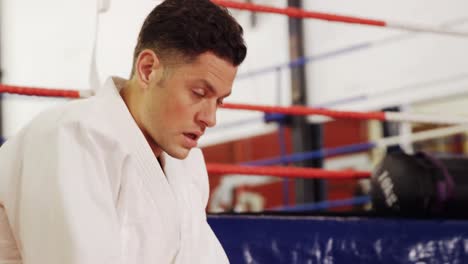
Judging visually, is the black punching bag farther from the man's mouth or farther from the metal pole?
the metal pole

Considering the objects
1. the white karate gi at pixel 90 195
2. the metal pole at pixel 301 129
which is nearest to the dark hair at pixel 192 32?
the white karate gi at pixel 90 195

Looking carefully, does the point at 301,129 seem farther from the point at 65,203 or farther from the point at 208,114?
the point at 65,203

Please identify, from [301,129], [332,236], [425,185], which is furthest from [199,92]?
[301,129]

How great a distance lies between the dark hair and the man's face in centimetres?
2

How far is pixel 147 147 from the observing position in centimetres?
116

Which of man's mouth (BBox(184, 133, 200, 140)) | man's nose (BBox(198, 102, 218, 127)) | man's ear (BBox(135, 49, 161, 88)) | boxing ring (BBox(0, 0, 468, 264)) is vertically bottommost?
boxing ring (BBox(0, 0, 468, 264))

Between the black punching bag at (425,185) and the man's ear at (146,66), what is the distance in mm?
947

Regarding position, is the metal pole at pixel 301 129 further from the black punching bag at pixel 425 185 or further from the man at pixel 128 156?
the man at pixel 128 156

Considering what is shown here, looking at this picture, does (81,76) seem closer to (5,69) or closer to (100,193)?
(5,69)

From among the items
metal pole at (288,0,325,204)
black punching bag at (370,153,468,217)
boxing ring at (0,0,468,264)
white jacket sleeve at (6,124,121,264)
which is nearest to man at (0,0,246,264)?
white jacket sleeve at (6,124,121,264)

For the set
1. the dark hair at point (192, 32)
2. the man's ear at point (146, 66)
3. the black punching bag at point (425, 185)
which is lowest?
the black punching bag at point (425, 185)

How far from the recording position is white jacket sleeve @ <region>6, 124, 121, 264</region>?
978 mm

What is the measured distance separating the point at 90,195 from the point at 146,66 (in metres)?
0.26

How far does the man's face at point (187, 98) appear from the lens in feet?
3.75
